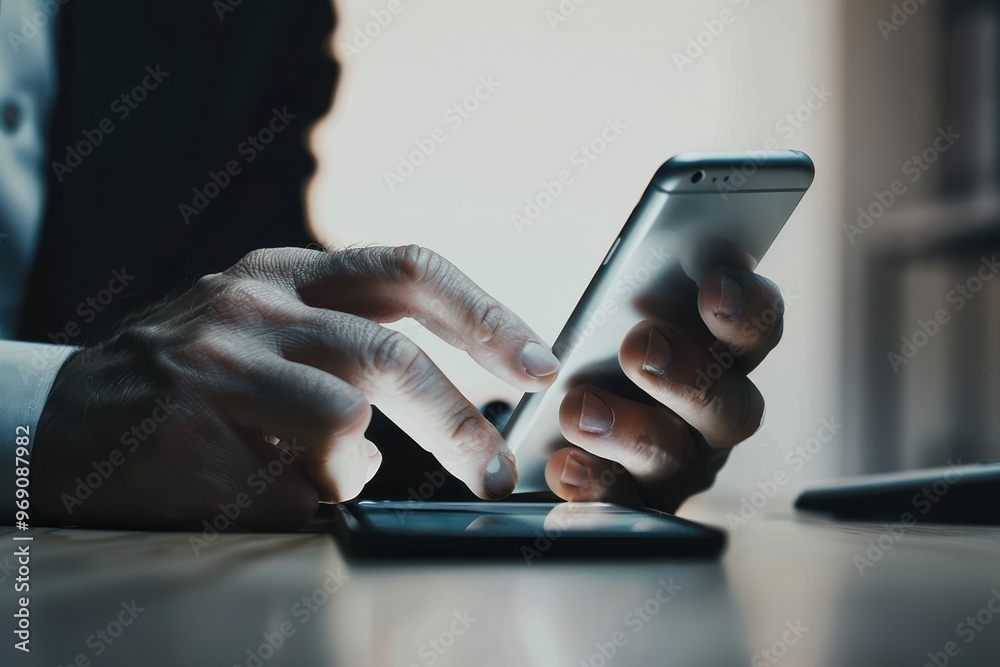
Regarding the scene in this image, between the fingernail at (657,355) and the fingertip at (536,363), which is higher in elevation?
the fingernail at (657,355)

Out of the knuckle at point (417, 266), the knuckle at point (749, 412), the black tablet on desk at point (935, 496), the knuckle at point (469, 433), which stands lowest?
the knuckle at point (469, 433)

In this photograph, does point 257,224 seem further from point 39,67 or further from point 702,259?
point 702,259

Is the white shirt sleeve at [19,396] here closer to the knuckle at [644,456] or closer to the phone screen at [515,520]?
the phone screen at [515,520]

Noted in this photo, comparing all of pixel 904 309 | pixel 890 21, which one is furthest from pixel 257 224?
pixel 890 21

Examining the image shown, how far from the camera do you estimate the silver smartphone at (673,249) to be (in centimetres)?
49

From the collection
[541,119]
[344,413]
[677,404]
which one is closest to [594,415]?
[677,404]

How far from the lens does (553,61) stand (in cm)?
205

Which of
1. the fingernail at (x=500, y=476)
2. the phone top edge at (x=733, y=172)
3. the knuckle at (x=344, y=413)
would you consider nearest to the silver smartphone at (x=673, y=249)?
the phone top edge at (x=733, y=172)

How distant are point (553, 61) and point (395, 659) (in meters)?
2.10

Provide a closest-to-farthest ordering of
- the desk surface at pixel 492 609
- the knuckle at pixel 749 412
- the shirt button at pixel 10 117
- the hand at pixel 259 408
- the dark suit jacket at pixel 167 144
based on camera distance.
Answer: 1. the desk surface at pixel 492 609
2. the hand at pixel 259 408
3. the knuckle at pixel 749 412
4. the shirt button at pixel 10 117
5. the dark suit jacket at pixel 167 144

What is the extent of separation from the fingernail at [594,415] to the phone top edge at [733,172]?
0.88 ft

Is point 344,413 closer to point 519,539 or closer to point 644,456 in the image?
point 519,539

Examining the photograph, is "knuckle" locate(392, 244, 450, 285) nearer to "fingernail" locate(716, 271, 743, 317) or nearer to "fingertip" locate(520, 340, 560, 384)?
"fingertip" locate(520, 340, 560, 384)

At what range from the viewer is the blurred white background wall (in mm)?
1904
